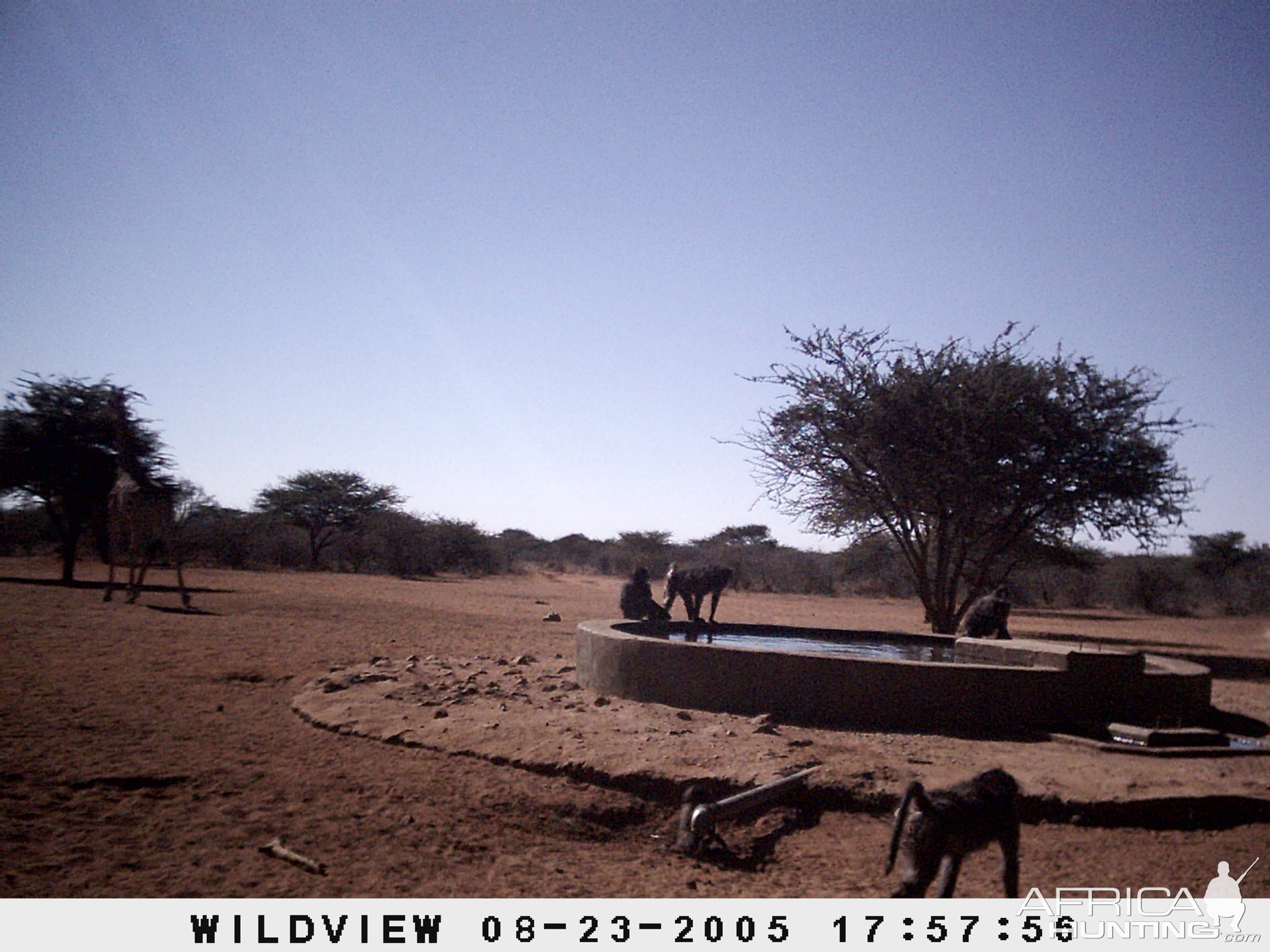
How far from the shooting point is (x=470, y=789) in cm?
607

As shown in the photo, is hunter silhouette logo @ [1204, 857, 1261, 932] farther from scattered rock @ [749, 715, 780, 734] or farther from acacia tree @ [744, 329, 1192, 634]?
acacia tree @ [744, 329, 1192, 634]

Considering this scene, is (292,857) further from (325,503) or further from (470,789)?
(325,503)

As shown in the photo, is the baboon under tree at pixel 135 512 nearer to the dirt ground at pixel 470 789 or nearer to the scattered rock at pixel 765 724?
the dirt ground at pixel 470 789

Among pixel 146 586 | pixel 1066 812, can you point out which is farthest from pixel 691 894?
pixel 146 586

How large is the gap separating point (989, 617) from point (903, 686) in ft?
13.9

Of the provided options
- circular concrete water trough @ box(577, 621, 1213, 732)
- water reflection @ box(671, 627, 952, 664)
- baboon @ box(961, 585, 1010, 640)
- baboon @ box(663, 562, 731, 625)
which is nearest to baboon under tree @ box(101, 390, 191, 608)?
baboon @ box(663, 562, 731, 625)

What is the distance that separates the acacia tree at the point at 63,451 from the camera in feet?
68.9

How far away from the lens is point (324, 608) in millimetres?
17672

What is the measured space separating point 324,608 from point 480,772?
482 inches

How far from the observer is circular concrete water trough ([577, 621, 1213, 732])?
26.5 ft

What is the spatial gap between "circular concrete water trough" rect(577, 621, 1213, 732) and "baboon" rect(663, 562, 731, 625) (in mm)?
4865

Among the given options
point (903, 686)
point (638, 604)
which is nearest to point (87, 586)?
point (638, 604)

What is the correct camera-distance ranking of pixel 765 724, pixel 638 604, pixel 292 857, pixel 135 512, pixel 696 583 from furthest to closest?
pixel 135 512 → pixel 696 583 → pixel 638 604 → pixel 765 724 → pixel 292 857
